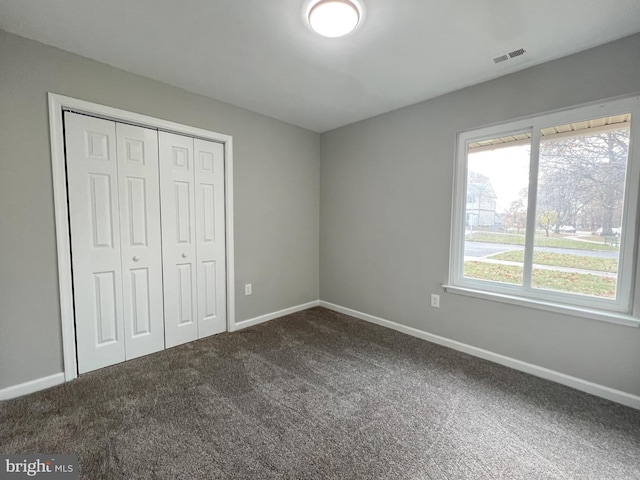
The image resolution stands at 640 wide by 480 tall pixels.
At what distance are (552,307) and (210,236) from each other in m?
3.03

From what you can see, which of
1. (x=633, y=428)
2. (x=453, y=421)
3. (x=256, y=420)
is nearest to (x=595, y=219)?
(x=633, y=428)

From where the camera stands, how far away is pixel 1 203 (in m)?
1.77

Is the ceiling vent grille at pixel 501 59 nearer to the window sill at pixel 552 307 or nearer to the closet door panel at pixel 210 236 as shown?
the window sill at pixel 552 307

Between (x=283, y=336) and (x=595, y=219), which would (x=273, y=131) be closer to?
(x=283, y=336)

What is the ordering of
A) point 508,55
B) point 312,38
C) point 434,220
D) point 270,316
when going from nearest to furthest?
point 312,38, point 508,55, point 434,220, point 270,316

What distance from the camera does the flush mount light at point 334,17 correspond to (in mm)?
1490

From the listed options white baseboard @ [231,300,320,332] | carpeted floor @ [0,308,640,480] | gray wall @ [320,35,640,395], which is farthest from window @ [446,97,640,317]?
white baseboard @ [231,300,320,332]

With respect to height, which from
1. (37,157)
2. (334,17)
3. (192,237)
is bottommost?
(192,237)

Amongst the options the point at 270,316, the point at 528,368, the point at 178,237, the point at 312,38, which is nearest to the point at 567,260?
the point at 528,368

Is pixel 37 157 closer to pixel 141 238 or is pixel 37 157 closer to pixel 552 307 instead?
pixel 141 238

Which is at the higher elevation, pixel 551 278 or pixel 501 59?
pixel 501 59

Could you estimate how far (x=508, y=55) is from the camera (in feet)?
6.44

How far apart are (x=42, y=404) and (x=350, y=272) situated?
9.41 feet

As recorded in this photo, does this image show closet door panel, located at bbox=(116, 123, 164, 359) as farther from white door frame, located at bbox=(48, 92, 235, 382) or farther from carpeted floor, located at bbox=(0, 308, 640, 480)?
carpeted floor, located at bbox=(0, 308, 640, 480)
